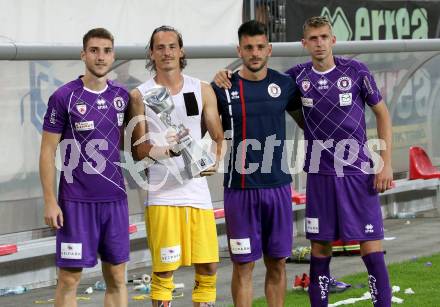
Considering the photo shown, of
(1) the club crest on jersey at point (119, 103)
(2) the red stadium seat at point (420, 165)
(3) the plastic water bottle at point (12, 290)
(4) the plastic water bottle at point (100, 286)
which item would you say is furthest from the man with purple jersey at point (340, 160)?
(2) the red stadium seat at point (420, 165)

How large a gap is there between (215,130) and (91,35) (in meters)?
1.04

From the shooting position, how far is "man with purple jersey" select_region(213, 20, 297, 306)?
28.0 ft

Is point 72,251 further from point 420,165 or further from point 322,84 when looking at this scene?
point 420,165

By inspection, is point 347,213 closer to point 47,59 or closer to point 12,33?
point 47,59

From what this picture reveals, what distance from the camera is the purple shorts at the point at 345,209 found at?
28.7 ft

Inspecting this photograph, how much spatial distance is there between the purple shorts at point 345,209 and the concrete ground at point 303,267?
5.19ft

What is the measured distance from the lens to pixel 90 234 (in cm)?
815

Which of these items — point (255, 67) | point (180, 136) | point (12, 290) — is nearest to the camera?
point (180, 136)

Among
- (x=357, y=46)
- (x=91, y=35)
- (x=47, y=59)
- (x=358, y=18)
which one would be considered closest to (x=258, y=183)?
(x=91, y=35)

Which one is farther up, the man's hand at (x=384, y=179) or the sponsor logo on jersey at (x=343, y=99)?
the sponsor logo on jersey at (x=343, y=99)

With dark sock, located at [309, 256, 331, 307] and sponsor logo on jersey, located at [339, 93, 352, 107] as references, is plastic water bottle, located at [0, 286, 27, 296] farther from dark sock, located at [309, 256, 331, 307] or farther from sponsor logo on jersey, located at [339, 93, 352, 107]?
sponsor logo on jersey, located at [339, 93, 352, 107]

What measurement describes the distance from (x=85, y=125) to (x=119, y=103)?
29 centimetres

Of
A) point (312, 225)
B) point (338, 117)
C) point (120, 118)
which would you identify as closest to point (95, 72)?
point (120, 118)

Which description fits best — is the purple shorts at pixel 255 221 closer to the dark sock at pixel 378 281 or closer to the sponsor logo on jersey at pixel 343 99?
the dark sock at pixel 378 281
